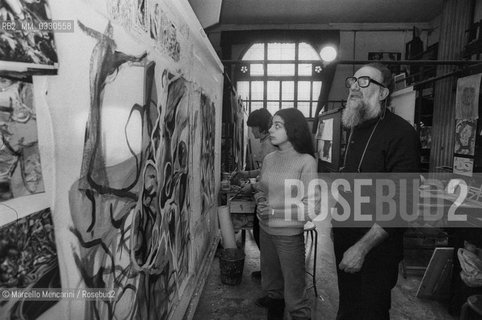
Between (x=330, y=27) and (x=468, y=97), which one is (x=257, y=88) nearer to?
(x=330, y=27)

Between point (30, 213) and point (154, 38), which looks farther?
point (154, 38)

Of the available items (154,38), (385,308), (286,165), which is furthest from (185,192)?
(385,308)

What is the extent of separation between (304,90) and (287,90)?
→ 0.70 meters

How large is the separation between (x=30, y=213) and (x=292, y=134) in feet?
6.97

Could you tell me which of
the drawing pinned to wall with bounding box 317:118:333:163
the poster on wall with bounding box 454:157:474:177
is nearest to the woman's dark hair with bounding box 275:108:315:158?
the poster on wall with bounding box 454:157:474:177

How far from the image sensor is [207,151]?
3.75 meters

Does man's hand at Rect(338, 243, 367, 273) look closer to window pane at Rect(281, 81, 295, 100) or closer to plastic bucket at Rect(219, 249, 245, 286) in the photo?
plastic bucket at Rect(219, 249, 245, 286)

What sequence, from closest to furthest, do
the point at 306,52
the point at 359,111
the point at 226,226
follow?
the point at 359,111, the point at 226,226, the point at 306,52

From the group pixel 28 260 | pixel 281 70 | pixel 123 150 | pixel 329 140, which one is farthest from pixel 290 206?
pixel 281 70

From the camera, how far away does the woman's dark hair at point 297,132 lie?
2736 millimetres

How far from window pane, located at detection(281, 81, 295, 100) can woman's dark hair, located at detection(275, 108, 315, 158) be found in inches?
439

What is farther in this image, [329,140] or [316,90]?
[316,90]

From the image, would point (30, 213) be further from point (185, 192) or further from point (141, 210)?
point (185, 192)

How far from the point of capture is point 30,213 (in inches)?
34.7
